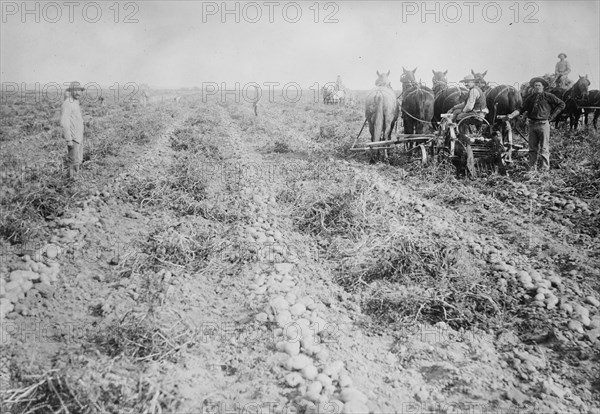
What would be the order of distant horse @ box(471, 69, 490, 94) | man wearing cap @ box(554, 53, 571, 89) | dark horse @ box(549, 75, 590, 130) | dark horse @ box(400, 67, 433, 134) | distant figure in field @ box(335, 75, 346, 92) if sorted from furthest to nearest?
distant figure in field @ box(335, 75, 346, 92) → man wearing cap @ box(554, 53, 571, 89) → dark horse @ box(549, 75, 590, 130) → distant horse @ box(471, 69, 490, 94) → dark horse @ box(400, 67, 433, 134)

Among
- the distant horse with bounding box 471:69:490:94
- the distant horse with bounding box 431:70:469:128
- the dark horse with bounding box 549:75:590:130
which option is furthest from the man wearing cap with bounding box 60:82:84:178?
the dark horse with bounding box 549:75:590:130

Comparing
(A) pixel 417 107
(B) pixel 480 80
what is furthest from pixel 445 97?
(B) pixel 480 80

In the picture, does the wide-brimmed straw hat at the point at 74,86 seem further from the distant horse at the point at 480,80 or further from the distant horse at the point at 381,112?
the distant horse at the point at 480,80

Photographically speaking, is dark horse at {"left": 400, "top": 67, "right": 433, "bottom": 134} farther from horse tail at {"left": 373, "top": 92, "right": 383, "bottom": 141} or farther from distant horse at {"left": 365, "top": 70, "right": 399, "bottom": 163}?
horse tail at {"left": 373, "top": 92, "right": 383, "bottom": 141}

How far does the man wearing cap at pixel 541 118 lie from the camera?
7.39 m

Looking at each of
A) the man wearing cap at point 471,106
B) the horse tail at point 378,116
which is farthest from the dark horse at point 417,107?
the man wearing cap at point 471,106

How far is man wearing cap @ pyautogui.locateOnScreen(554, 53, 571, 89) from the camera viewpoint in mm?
13336

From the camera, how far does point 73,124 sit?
22.7 ft

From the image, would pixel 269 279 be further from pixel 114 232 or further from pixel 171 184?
pixel 171 184

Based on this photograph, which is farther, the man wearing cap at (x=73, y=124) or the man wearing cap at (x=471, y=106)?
the man wearing cap at (x=471, y=106)

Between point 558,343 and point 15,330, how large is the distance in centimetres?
442

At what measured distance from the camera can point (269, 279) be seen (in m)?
4.01

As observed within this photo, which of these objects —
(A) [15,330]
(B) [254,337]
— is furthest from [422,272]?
(A) [15,330]

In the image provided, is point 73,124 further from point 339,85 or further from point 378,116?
point 339,85
